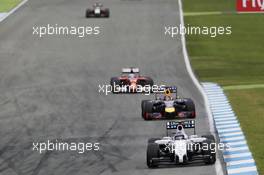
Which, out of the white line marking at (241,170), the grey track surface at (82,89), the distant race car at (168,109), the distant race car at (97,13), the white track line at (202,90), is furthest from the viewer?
the distant race car at (97,13)

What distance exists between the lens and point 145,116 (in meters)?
26.4

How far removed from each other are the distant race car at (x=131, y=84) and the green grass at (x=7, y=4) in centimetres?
3201

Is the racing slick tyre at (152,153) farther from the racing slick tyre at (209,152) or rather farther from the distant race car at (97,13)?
the distant race car at (97,13)

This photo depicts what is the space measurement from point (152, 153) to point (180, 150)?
0.79 metres

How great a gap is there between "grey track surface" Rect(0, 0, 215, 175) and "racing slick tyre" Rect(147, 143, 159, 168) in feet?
0.71

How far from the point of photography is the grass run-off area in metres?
26.6

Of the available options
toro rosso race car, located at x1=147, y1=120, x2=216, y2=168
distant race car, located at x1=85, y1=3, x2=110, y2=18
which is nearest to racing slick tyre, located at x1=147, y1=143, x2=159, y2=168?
toro rosso race car, located at x1=147, y1=120, x2=216, y2=168

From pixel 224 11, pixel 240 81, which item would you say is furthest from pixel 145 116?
pixel 224 11

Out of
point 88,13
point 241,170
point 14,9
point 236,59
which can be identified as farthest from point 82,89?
point 14,9

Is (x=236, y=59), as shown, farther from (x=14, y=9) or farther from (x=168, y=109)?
(x=14, y=9)

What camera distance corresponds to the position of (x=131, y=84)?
3144 cm

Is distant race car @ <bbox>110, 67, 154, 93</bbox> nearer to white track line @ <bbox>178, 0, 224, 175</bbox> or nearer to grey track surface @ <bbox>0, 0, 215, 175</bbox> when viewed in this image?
grey track surface @ <bbox>0, 0, 215, 175</bbox>

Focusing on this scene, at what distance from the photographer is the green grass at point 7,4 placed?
62.2 meters

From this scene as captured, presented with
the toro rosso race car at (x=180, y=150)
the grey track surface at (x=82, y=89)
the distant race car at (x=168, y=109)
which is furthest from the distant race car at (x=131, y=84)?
the toro rosso race car at (x=180, y=150)
